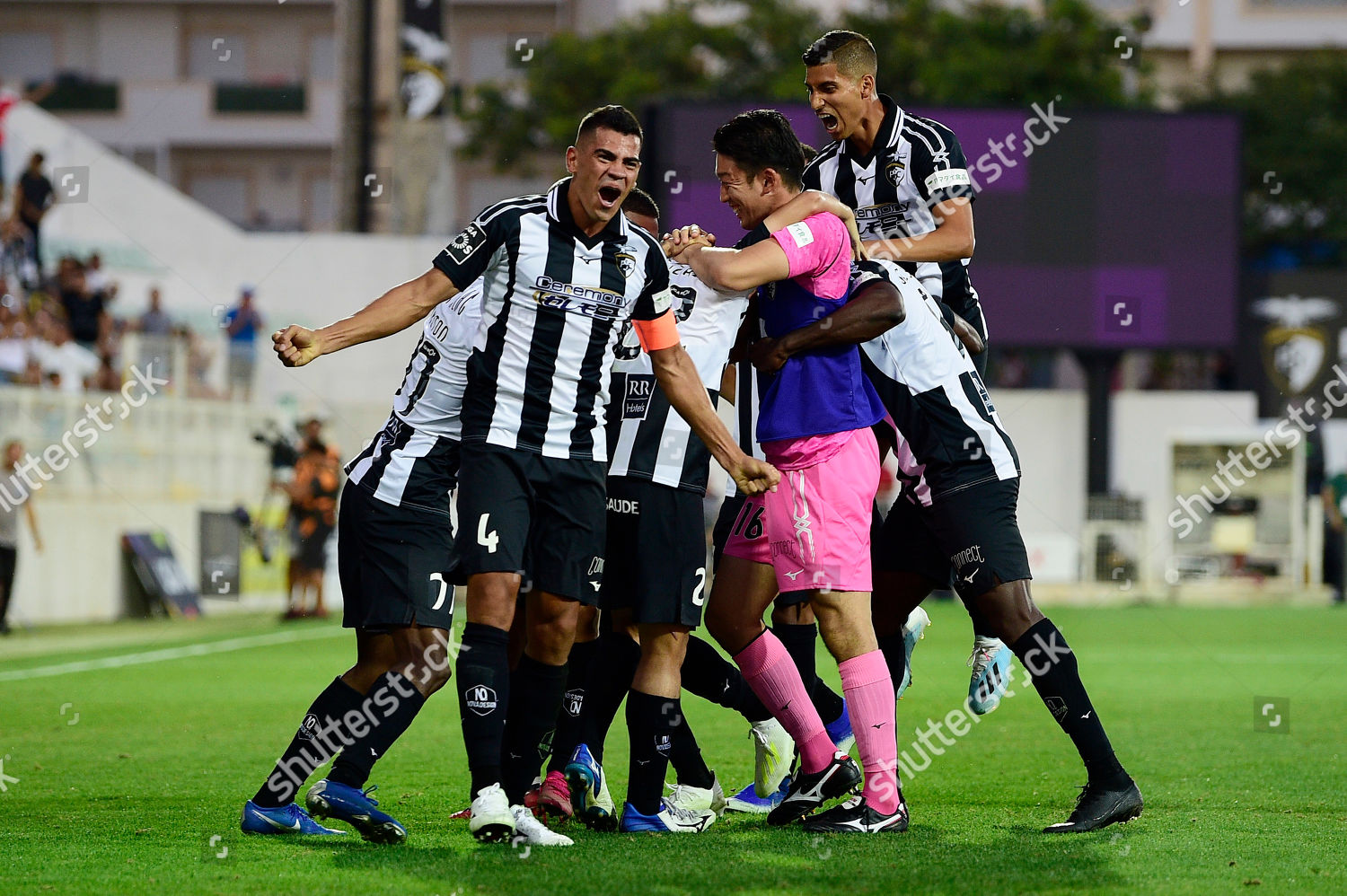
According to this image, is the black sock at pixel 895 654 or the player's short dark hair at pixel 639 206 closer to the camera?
the black sock at pixel 895 654

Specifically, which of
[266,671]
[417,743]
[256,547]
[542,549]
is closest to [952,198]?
[542,549]

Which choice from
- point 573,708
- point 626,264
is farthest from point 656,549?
point 626,264

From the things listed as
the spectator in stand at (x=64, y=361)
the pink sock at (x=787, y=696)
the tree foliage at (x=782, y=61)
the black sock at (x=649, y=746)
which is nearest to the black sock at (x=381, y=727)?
the black sock at (x=649, y=746)

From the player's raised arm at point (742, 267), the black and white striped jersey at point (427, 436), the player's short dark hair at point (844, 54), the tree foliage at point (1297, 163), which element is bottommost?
the black and white striped jersey at point (427, 436)

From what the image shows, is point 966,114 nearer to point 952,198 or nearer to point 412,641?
point 952,198

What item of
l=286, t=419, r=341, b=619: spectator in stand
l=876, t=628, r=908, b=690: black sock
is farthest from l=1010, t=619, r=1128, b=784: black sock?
l=286, t=419, r=341, b=619: spectator in stand

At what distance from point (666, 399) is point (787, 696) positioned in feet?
3.64

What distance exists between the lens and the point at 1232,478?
25.2m

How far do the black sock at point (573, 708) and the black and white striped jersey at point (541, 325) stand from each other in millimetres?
986

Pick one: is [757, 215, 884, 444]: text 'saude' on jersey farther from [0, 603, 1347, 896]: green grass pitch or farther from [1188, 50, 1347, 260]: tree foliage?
[1188, 50, 1347, 260]: tree foliage

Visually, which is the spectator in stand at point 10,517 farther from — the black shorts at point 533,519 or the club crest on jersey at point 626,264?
the club crest on jersey at point 626,264

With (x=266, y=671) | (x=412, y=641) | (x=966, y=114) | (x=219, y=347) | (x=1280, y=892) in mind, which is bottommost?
(x=266, y=671)

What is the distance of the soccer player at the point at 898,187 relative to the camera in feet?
20.3

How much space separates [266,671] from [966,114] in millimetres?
13172
